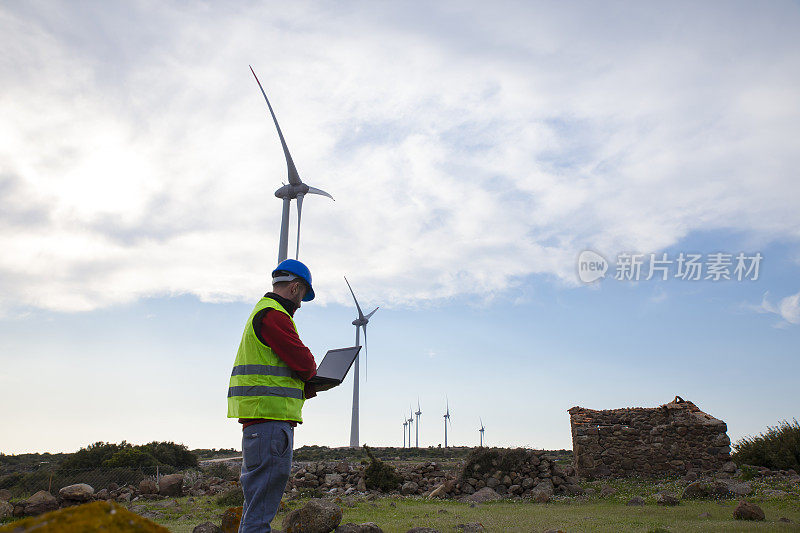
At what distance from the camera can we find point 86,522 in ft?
7.99

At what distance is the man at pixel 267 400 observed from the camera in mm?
4312

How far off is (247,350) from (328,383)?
74 cm

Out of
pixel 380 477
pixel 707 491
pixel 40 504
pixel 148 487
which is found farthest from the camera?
pixel 380 477

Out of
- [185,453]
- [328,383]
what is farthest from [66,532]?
[185,453]

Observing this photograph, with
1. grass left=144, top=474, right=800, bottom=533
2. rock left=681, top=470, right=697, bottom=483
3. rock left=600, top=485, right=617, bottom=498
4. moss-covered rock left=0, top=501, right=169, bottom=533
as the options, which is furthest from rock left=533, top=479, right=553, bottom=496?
moss-covered rock left=0, top=501, right=169, bottom=533

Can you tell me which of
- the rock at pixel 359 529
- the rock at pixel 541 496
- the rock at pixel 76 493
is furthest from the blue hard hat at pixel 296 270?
the rock at pixel 76 493

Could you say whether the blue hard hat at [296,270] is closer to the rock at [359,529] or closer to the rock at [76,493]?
the rock at [359,529]

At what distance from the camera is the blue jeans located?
428cm

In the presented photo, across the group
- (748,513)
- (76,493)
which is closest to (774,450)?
(748,513)

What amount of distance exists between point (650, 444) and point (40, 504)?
14.7m

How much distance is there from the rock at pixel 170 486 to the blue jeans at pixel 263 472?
12508 millimetres

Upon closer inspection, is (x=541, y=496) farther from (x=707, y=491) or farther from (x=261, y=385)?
(x=261, y=385)

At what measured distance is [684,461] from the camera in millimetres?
15938

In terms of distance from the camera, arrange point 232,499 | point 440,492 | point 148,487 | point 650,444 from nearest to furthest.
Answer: point 232,499 → point 440,492 → point 148,487 → point 650,444
